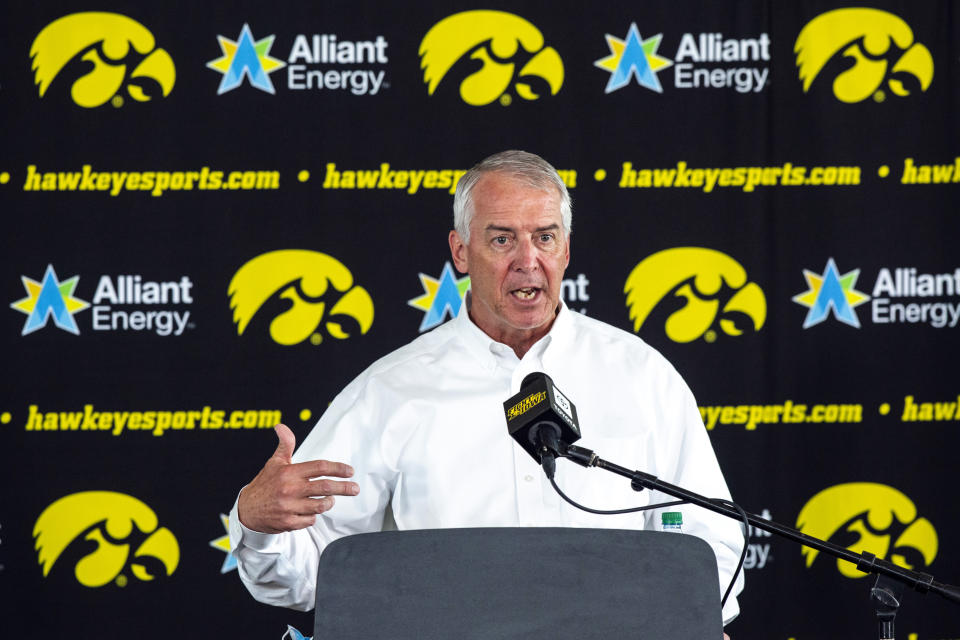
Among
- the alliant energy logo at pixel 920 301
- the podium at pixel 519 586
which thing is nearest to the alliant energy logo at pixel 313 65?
the alliant energy logo at pixel 920 301

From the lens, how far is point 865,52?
3230 mm

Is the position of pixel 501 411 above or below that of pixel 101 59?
below

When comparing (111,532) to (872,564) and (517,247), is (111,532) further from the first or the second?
(872,564)

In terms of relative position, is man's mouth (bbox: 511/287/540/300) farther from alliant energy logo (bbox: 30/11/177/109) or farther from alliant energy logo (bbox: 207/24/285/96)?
alliant energy logo (bbox: 30/11/177/109)

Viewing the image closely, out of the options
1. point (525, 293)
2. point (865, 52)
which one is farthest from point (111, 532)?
point (865, 52)

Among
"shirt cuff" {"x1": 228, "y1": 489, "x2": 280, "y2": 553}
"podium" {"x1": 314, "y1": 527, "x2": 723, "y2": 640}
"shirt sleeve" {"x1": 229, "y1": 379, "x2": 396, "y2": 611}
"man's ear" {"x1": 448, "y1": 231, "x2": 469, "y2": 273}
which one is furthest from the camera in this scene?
"man's ear" {"x1": 448, "y1": 231, "x2": 469, "y2": 273}

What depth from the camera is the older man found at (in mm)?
1943

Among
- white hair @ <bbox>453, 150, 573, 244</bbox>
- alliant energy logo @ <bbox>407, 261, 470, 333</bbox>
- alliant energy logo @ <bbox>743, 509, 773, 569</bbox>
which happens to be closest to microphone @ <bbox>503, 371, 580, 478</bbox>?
white hair @ <bbox>453, 150, 573, 244</bbox>

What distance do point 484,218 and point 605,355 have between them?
0.37m

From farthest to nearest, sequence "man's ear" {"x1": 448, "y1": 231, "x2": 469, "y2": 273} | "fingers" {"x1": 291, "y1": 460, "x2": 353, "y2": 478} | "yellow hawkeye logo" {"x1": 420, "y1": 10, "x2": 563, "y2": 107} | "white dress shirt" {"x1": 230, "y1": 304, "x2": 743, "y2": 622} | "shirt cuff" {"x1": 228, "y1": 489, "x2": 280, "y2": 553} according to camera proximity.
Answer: "yellow hawkeye logo" {"x1": 420, "y1": 10, "x2": 563, "y2": 107} → "man's ear" {"x1": 448, "y1": 231, "x2": 469, "y2": 273} → "white dress shirt" {"x1": 230, "y1": 304, "x2": 743, "y2": 622} → "shirt cuff" {"x1": 228, "y1": 489, "x2": 280, "y2": 553} → "fingers" {"x1": 291, "y1": 460, "x2": 353, "y2": 478}

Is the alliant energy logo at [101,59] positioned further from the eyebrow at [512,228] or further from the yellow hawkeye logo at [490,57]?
the eyebrow at [512,228]

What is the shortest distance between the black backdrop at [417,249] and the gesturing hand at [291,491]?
1659mm

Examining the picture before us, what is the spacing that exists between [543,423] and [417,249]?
6.36ft

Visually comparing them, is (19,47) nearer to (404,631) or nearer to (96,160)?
(96,160)
